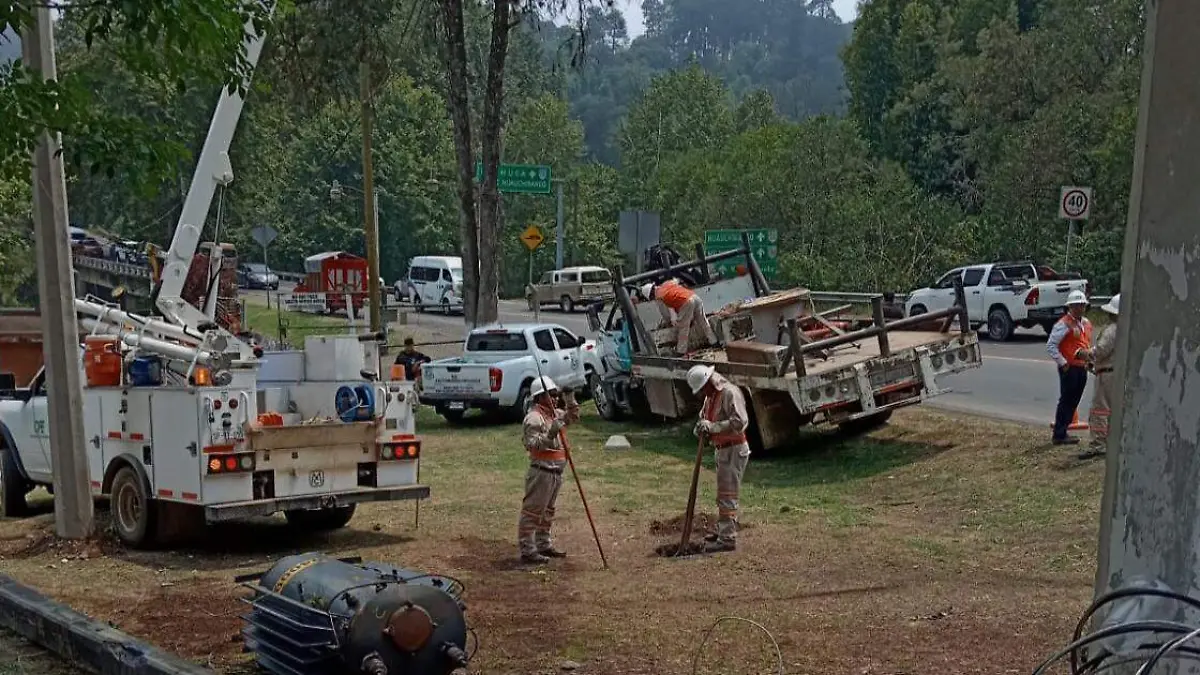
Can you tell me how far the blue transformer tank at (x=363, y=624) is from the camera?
22.8 feet

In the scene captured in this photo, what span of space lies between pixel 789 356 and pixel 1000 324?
1755cm

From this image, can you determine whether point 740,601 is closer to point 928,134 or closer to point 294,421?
point 294,421

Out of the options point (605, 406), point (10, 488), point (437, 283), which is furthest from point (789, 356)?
point (437, 283)

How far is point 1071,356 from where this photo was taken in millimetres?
14172

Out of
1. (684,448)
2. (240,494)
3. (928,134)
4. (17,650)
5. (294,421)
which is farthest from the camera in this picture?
(928,134)

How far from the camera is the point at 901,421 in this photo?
18234 mm

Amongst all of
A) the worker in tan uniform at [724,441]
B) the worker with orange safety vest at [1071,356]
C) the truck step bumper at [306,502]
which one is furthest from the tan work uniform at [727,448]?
the worker with orange safety vest at [1071,356]

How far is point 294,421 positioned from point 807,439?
779cm

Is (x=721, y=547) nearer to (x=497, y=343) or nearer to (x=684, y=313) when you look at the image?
(x=684, y=313)

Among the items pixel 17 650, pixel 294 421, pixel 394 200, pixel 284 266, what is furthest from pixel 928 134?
pixel 17 650

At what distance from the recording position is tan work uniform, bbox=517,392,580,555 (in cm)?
1145

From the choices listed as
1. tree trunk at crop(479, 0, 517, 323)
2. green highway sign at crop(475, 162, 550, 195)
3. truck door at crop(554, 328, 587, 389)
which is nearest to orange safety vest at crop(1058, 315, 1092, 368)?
truck door at crop(554, 328, 587, 389)

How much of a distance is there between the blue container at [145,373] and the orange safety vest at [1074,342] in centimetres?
896

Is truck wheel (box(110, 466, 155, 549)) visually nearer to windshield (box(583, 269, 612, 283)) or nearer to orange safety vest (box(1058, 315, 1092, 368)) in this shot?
orange safety vest (box(1058, 315, 1092, 368))
